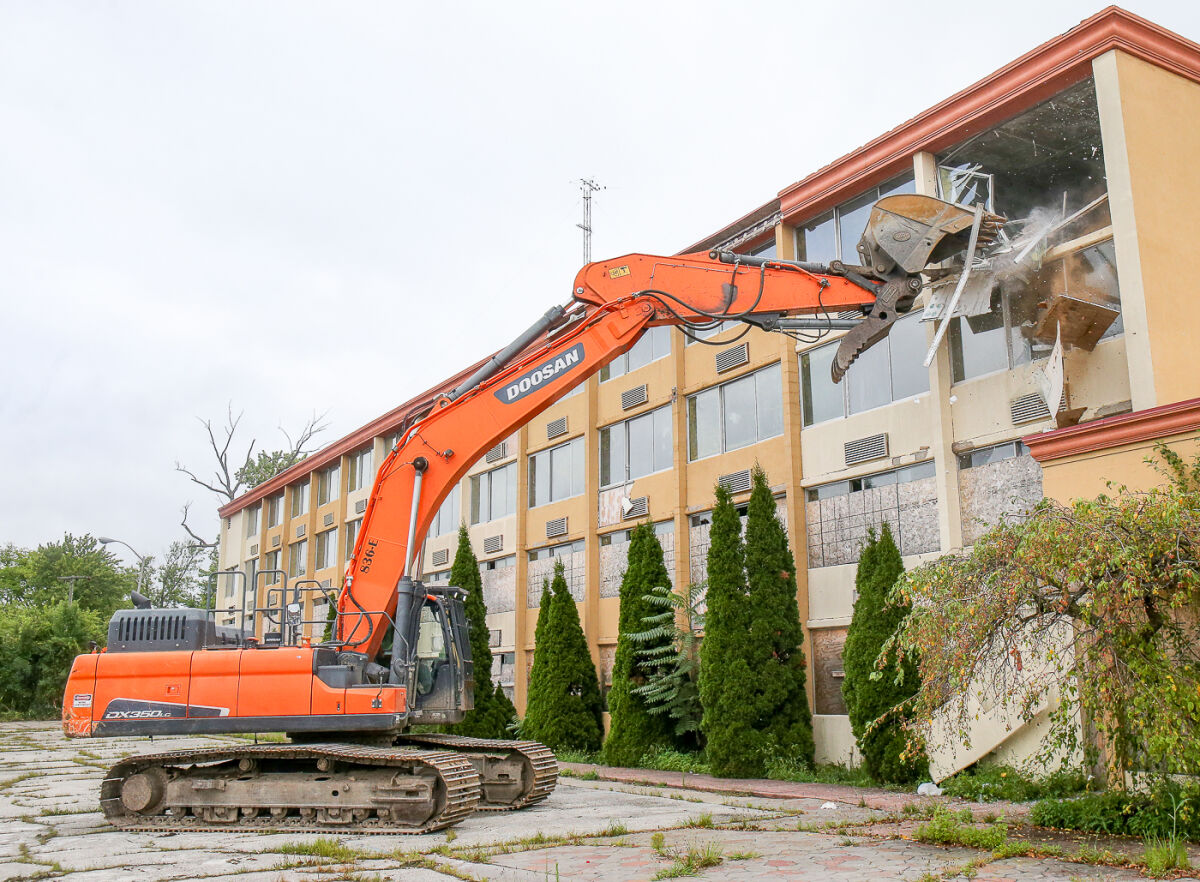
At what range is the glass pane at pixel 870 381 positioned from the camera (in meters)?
17.7

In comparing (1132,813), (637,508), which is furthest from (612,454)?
(1132,813)

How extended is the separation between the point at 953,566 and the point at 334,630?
6.60 m

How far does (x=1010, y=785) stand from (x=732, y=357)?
10277mm

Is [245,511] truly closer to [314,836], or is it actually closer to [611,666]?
[611,666]

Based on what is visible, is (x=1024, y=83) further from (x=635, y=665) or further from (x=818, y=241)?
(x=635, y=665)

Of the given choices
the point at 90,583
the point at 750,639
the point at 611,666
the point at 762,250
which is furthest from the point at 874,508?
the point at 90,583

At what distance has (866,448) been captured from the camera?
17578 mm

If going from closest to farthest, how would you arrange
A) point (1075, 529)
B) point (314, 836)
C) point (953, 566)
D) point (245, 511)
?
point (1075, 529) < point (953, 566) < point (314, 836) < point (245, 511)

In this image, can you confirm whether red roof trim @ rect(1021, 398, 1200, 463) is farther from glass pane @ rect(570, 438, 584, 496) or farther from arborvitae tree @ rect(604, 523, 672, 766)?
glass pane @ rect(570, 438, 584, 496)

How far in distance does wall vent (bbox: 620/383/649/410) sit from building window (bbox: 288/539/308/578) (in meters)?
20.9

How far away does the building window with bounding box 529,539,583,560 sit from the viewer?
2512 centimetres

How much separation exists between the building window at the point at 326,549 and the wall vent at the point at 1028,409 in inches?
1090

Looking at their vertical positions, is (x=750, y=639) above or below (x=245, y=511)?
below

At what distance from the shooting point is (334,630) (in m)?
11.8
